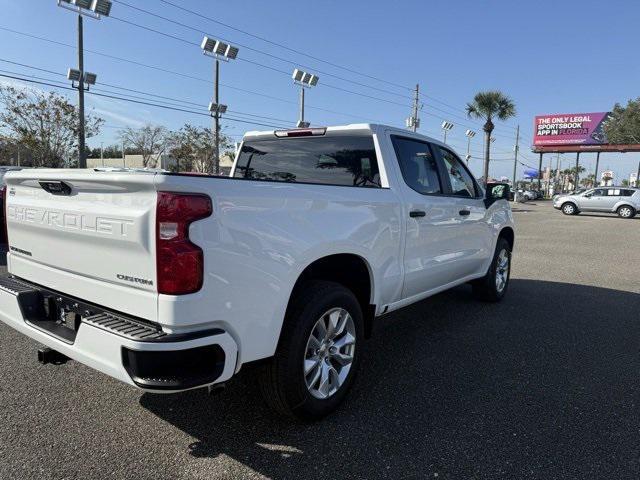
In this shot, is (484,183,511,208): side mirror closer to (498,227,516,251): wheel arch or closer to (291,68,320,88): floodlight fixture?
(498,227,516,251): wheel arch

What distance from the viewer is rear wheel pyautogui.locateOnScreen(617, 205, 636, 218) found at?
26.6 m

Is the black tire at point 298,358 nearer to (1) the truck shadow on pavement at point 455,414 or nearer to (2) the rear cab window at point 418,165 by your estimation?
Answer: (1) the truck shadow on pavement at point 455,414

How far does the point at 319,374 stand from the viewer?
3023 mm

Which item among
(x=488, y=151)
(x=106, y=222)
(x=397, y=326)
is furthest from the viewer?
(x=488, y=151)

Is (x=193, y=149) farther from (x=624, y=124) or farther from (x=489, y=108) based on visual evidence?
(x=624, y=124)

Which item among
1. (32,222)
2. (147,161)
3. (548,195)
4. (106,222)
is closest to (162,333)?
(106,222)

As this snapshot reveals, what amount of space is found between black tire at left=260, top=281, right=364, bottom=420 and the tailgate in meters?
0.79

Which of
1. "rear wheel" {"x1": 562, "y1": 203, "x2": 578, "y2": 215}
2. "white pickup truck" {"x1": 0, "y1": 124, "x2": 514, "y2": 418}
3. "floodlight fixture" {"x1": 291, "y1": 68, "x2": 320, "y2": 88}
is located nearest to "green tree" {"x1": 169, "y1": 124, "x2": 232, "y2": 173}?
"floodlight fixture" {"x1": 291, "y1": 68, "x2": 320, "y2": 88}


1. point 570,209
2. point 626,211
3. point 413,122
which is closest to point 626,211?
point 626,211

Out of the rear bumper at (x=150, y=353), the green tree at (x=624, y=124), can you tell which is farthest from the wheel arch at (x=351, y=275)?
the green tree at (x=624, y=124)

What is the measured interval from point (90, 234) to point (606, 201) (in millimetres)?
30869

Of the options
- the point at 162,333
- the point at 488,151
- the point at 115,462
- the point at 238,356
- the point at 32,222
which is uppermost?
the point at 488,151

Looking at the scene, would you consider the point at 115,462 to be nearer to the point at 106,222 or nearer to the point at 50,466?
the point at 50,466

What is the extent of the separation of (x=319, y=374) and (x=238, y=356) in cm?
78
